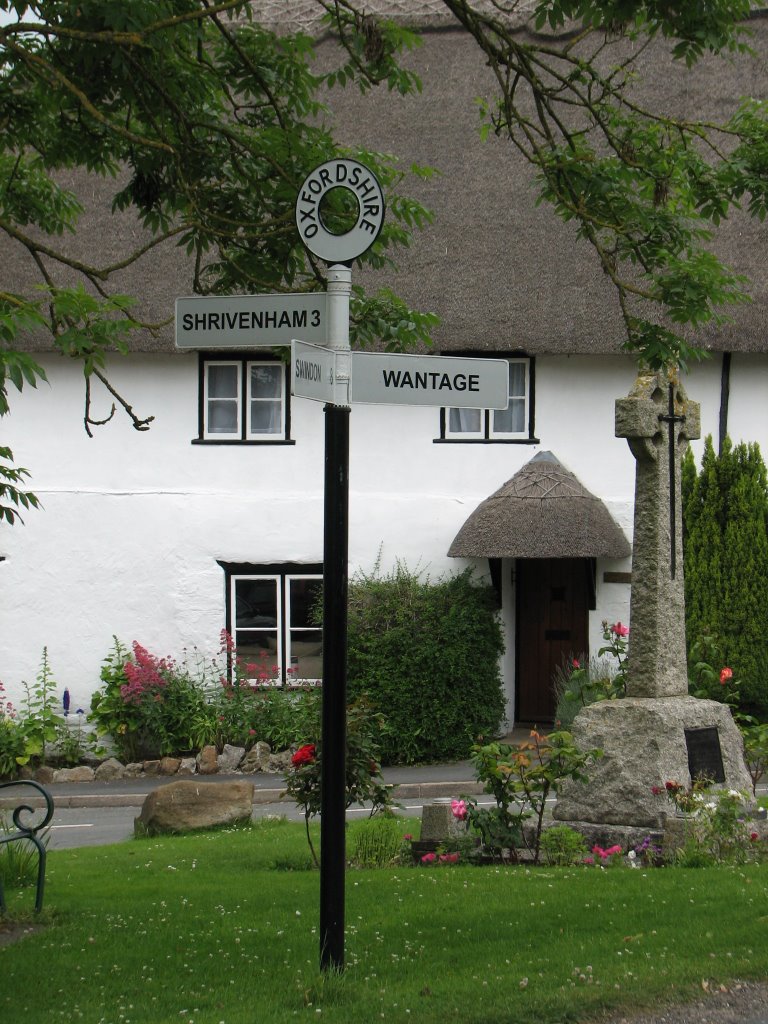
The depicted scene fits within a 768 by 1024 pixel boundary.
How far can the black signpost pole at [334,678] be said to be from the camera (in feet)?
16.3

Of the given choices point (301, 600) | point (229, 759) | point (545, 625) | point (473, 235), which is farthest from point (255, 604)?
point (473, 235)

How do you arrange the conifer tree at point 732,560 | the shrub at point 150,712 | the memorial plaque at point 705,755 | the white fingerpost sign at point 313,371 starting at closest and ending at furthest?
the white fingerpost sign at point 313,371 < the memorial plaque at point 705,755 < the conifer tree at point 732,560 < the shrub at point 150,712

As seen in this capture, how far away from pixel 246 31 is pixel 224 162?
1.17 metres

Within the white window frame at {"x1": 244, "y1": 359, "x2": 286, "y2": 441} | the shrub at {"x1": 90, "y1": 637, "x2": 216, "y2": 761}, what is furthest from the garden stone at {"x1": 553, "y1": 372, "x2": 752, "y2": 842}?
the white window frame at {"x1": 244, "y1": 359, "x2": 286, "y2": 441}

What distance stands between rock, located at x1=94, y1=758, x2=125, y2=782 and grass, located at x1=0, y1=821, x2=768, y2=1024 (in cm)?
800

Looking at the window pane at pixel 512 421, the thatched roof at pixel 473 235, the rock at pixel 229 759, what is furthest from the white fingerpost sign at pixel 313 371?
the window pane at pixel 512 421

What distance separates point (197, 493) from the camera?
17.2 metres

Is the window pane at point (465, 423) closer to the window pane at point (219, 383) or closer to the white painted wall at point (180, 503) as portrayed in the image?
the white painted wall at point (180, 503)

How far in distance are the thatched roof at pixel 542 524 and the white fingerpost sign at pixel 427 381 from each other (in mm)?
10673

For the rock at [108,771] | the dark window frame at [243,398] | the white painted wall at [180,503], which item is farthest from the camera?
the dark window frame at [243,398]

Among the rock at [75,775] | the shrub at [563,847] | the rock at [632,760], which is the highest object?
the rock at [632,760]

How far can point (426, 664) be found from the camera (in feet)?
52.7

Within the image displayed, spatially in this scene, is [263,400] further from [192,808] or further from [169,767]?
[192,808]

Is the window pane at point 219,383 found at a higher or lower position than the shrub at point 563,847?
higher
